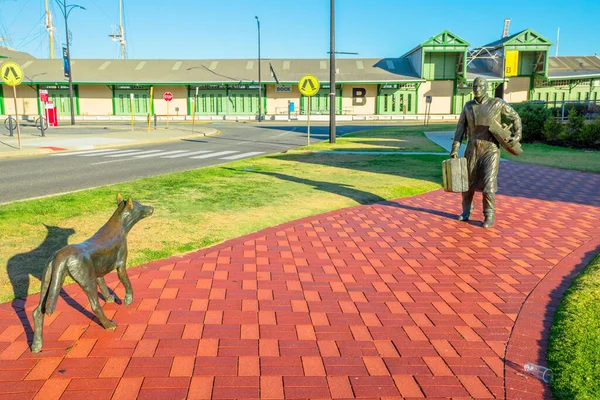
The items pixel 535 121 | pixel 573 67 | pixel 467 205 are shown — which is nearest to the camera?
pixel 467 205

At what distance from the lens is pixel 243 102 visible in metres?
50.3

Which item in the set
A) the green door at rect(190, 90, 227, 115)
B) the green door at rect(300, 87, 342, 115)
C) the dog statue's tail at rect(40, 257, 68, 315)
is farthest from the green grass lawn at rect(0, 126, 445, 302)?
the green door at rect(190, 90, 227, 115)

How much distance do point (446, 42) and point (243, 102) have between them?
67.3ft

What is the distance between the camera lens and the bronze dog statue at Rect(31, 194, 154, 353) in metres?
3.26

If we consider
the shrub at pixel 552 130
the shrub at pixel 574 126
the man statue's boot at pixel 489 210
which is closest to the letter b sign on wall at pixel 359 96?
the shrub at pixel 552 130

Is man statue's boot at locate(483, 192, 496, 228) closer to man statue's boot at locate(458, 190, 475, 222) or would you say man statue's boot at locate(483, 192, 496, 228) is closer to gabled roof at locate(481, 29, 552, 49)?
man statue's boot at locate(458, 190, 475, 222)

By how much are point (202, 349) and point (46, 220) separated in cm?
435

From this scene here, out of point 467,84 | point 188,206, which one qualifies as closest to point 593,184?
point 188,206

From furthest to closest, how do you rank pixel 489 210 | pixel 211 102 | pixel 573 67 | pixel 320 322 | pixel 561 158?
pixel 573 67 → pixel 211 102 → pixel 561 158 → pixel 489 210 → pixel 320 322

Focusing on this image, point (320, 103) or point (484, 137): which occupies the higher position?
point (320, 103)

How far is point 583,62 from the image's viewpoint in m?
54.4

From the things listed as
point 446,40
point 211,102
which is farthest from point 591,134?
point 211,102

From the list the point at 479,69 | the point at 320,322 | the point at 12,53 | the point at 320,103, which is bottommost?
the point at 320,322

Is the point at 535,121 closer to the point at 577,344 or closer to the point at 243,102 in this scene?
the point at 577,344
